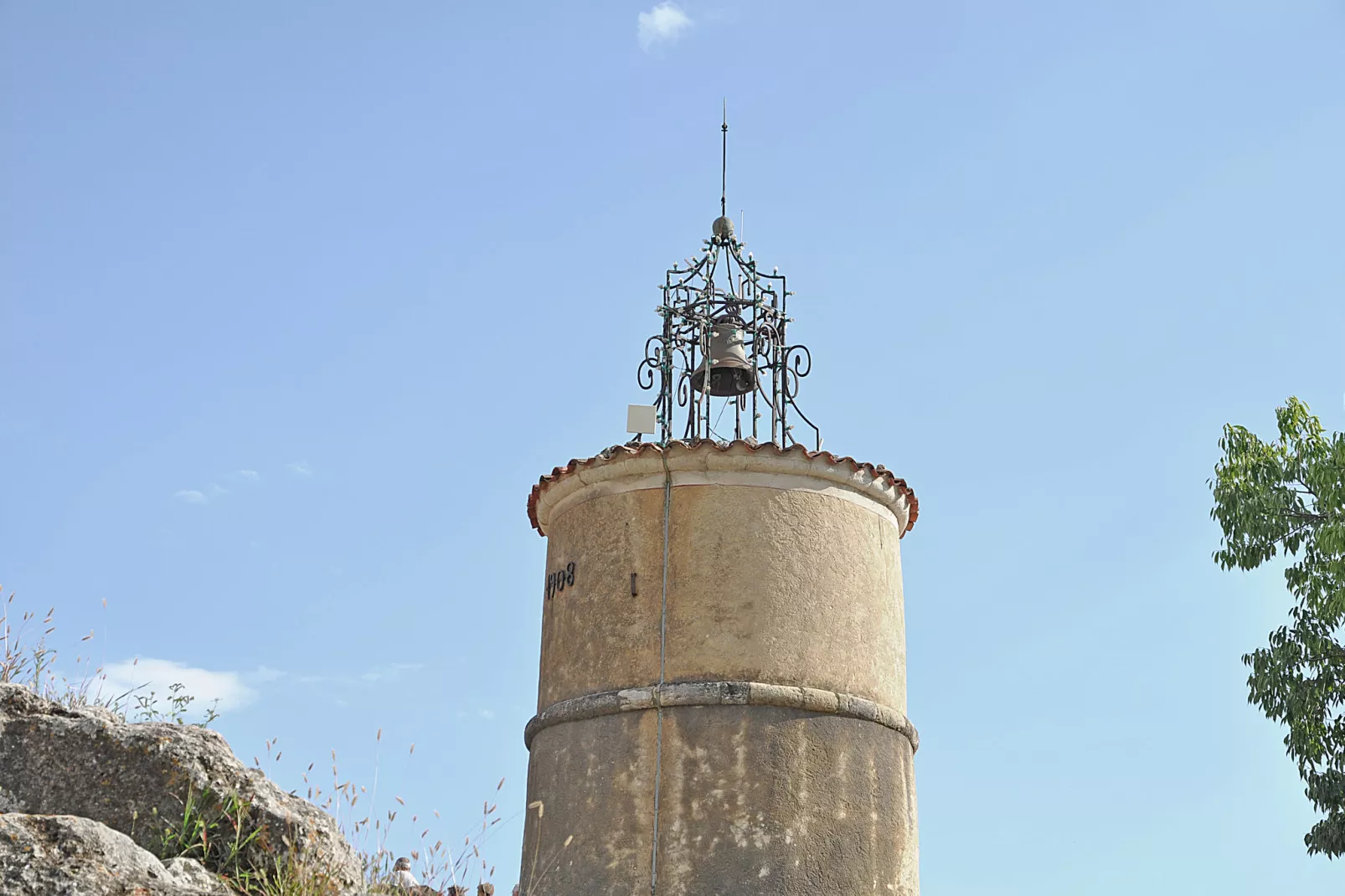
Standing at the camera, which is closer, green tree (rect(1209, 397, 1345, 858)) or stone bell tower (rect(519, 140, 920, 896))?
stone bell tower (rect(519, 140, 920, 896))

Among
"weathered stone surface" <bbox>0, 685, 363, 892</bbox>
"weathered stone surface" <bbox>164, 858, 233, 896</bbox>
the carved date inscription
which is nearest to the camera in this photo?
"weathered stone surface" <bbox>164, 858, 233, 896</bbox>

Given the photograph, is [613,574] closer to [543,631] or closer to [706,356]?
[543,631]

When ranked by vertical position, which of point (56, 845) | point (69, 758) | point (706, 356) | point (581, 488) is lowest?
point (56, 845)

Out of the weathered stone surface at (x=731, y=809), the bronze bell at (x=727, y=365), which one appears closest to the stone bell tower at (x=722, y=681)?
the weathered stone surface at (x=731, y=809)

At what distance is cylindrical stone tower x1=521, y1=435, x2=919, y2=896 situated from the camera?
8.16 m

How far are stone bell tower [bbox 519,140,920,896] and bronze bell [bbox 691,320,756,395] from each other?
156 cm

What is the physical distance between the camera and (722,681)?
8.40m

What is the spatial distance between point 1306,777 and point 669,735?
25.3 ft

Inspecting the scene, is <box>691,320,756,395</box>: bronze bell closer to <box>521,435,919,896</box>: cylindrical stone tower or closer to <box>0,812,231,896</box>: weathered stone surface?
<box>521,435,919,896</box>: cylindrical stone tower

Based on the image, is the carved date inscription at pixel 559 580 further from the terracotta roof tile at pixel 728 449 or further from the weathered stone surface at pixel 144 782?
the weathered stone surface at pixel 144 782

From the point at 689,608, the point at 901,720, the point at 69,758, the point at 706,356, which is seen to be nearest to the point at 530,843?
the point at 689,608

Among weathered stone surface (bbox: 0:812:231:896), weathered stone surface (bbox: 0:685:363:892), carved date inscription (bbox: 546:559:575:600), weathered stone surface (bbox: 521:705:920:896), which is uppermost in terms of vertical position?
carved date inscription (bbox: 546:559:575:600)

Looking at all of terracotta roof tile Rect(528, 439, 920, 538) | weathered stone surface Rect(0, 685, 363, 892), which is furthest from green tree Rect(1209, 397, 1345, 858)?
weathered stone surface Rect(0, 685, 363, 892)

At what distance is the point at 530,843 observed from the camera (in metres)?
8.92
